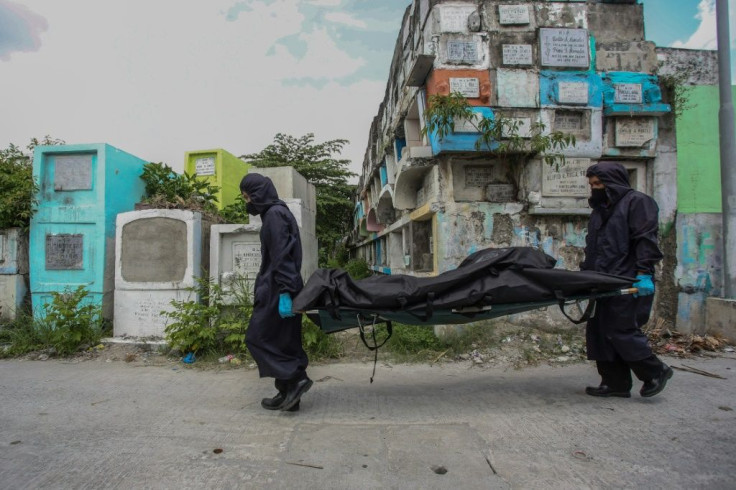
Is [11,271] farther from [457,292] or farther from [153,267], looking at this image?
[457,292]

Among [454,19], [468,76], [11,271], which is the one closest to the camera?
[468,76]

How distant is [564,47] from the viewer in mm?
5535

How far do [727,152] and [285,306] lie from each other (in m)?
5.95

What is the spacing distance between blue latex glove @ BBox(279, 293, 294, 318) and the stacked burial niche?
396 cm

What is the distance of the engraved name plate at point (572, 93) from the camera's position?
547 cm

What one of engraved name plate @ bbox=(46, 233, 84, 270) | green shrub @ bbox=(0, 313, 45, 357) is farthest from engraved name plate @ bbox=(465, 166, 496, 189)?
green shrub @ bbox=(0, 313, 45, 357)

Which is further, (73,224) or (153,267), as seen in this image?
(73,224)

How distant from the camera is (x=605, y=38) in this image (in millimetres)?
5656

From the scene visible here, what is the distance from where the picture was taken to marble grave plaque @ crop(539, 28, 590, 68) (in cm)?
551

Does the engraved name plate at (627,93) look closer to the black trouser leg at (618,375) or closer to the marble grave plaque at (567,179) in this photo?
the marble grave plaque at (567,179)

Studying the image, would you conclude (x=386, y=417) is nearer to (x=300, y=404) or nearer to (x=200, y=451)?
(x=300, y=404)

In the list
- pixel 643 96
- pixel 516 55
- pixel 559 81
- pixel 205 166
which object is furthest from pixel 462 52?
pixel 205 166

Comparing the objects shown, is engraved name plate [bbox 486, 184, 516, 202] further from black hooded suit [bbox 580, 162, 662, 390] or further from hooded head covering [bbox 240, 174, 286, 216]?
hooded head covering [bbox 240, 174, 286, 216]

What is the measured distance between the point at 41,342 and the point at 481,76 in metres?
6.63
